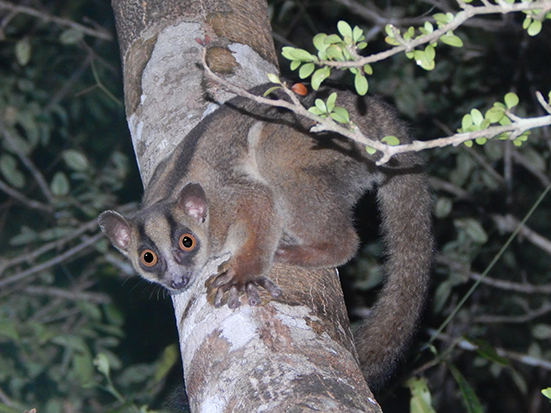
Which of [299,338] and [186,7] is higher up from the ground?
[186,7]

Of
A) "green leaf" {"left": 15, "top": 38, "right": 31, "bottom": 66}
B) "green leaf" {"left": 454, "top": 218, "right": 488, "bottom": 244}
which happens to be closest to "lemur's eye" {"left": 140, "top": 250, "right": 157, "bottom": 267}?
"green leaf" {"left": 454, "top": 218, "right": 488, "bottom": 244}

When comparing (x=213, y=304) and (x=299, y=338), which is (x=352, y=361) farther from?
(x=213, y=304)

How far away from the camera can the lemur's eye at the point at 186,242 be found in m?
3.15

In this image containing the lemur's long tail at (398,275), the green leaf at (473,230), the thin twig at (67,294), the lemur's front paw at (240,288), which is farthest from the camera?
the thin twig at (67,294)

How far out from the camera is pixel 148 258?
3.26 meters

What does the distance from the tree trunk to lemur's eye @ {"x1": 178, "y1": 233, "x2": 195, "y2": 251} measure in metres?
0.23

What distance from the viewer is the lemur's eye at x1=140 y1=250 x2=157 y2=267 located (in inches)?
127

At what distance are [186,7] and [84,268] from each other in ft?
13.7

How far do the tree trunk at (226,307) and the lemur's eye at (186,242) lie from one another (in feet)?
0.76

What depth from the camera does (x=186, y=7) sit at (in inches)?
141

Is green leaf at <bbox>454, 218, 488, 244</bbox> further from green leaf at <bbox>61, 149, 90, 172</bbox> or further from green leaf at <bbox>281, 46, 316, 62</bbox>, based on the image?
green leaf at <bbox>281, 46, 316, 62</bbox>

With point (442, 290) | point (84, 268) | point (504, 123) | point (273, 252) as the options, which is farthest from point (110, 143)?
point (504, 123)

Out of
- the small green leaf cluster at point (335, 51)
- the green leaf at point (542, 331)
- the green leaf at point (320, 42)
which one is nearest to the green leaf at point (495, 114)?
the small green leaf cluster at point (335, 51)

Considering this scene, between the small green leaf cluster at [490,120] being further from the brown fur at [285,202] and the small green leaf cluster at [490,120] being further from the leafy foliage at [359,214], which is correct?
the leafy foliage at [359,214]
